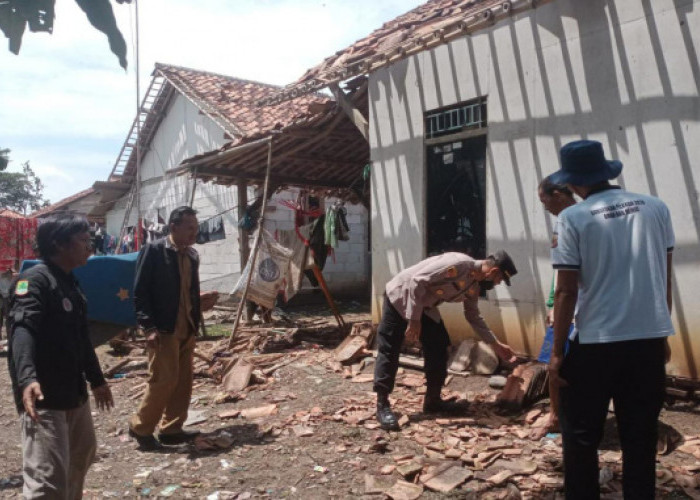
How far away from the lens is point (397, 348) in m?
4.93

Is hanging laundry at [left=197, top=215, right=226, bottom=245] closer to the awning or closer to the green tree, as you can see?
the awning

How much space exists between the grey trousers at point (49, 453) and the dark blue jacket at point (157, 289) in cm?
160

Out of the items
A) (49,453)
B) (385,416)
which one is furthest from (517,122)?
(49,453)

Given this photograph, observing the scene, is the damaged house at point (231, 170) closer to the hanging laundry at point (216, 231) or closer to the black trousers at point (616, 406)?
the hanging laundry at point (216, 231)

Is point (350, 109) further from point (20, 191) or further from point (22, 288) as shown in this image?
point (20, 191)

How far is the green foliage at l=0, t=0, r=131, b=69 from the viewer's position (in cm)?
158

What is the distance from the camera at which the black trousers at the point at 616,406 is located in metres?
A: 2.55

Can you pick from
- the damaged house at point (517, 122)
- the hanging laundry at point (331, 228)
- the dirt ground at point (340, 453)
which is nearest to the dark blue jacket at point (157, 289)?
the dirt ground at point (340, 453)

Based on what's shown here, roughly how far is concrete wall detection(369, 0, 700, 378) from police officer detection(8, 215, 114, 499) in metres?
4.24

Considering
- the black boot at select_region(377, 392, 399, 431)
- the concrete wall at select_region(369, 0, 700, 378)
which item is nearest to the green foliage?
the black boot at select_region(377, 392, 399, 431)

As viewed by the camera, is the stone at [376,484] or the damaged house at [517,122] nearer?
the stone at [376,484]

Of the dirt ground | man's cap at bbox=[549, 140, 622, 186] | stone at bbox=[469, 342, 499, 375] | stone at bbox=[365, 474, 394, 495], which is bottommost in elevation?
stone at bbox=[365, 474, 394, 495]

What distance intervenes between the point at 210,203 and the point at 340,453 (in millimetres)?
11715

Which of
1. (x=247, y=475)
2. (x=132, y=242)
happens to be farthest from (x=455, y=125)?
(x=132, y=242)
